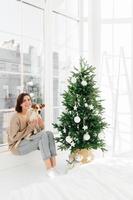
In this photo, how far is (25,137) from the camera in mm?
4285

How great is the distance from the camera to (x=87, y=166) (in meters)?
2.05

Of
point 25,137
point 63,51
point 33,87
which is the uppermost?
point 63,51

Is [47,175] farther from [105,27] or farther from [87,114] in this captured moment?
[105,27]

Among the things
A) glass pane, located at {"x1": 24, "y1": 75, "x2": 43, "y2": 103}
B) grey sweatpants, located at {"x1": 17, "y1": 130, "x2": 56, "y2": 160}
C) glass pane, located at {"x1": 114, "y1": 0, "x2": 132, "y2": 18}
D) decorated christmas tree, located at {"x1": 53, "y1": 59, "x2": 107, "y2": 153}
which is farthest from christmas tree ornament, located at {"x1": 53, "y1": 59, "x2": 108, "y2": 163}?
glass pane, located at {"x1": 114, "y1": 0, "x2": 132, "y2": 18}

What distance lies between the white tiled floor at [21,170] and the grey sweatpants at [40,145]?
0.22m

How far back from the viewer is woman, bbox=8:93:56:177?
13.6 ft

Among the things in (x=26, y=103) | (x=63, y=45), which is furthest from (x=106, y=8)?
(x=26, y=103)

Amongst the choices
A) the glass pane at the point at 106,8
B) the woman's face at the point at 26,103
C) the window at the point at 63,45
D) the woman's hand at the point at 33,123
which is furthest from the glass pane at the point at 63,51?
the woman's face at the point at 26,103

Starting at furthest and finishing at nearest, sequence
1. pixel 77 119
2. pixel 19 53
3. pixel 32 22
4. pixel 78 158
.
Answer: pixel 32 22 → pixel 19 53 → pixel 78 158 → pixel 77 119

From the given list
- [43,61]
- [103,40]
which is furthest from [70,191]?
[103,40]

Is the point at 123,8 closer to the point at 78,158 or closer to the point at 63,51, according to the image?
the point at 63,51

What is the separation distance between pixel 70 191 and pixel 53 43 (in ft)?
12.1

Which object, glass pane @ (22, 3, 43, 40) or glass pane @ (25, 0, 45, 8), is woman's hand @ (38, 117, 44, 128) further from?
glass pane @ (25, 0, 45, 8)

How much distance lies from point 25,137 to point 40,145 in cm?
23
